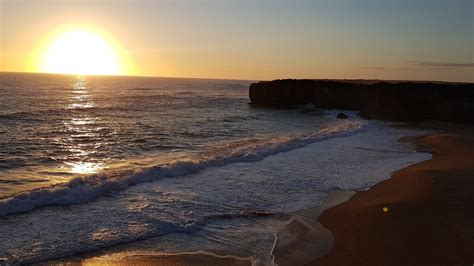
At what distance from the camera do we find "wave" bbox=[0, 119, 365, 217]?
1145 cm

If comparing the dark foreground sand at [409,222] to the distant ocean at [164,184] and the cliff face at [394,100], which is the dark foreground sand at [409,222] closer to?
the distant ocean at [164,184]

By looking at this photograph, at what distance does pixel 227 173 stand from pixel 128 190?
13.1ft

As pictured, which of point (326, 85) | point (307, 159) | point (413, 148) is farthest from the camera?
point (326, 85)

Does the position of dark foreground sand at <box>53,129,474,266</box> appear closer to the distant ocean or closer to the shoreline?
the shoreline

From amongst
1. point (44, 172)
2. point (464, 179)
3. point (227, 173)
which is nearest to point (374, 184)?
point (464, 179)

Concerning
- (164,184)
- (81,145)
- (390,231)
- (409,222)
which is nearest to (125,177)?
(164,184)

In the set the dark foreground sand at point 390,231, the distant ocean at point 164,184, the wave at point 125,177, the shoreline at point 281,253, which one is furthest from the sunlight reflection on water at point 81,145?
the dark foreground sand at point 390,231

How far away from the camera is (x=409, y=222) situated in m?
10.1

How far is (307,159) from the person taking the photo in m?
19.8

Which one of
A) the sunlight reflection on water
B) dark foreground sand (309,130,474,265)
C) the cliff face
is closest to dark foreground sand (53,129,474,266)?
dark foreground sand (309,130,474,265)

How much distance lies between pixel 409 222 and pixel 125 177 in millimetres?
8526

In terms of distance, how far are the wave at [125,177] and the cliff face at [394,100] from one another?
25.4 m

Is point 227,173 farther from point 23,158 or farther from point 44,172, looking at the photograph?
point 23,158

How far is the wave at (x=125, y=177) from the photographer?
11.4 meters
